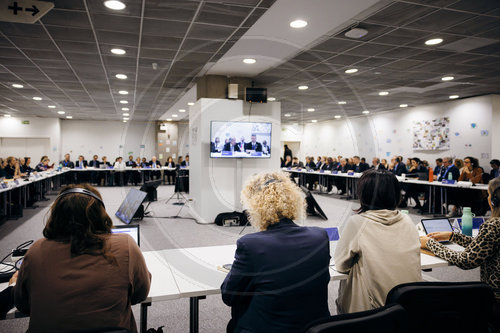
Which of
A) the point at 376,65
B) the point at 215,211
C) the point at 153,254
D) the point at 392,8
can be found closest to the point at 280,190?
the point at 153,254

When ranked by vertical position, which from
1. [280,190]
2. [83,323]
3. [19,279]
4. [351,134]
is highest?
[351,134]

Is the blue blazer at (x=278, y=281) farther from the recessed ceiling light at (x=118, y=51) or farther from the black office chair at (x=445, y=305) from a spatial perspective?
the recessed ceiling light at (x=118, y=51)

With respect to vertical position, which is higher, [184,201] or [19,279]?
[19,279]

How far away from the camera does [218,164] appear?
6180mm

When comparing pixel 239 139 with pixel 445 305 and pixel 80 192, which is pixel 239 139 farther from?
pixel 445 305

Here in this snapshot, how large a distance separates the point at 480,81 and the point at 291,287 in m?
8.22

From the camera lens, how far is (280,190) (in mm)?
1488

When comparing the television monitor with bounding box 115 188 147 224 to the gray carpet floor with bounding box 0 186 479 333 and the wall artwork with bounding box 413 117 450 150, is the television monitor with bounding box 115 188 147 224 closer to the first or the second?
the gray carpet floor with bounding box 0 186 479 333

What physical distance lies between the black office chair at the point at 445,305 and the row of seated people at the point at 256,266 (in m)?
0.26

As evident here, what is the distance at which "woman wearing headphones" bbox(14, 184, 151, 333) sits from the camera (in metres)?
1.12

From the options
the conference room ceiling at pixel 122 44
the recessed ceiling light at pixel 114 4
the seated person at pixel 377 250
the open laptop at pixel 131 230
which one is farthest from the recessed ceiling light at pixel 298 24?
the open laptop at pixel 131 230

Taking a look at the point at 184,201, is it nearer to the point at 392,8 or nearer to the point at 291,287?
the point at 392,8

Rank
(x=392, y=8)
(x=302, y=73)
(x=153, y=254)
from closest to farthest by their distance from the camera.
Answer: (x=153, y=254) → (x=392, y=8) → (x=302, y=73)

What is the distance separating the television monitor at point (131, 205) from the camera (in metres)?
5.40
